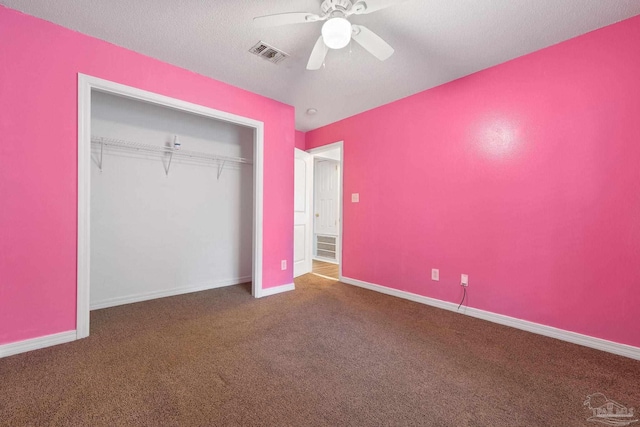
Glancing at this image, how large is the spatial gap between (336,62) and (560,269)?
2.68 metres

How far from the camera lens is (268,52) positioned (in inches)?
97.3

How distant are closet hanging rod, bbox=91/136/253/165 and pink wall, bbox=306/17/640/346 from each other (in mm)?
2096

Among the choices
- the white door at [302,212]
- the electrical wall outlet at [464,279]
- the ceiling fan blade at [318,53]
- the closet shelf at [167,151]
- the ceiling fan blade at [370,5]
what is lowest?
the electrical wall outlet at [464,279]

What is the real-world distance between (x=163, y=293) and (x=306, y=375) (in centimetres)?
241

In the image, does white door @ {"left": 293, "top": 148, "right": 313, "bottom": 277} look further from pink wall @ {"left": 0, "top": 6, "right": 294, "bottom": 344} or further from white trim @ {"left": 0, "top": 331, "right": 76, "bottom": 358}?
white trim @ {"left": 0, "top": 331, "right": 76, "bottom": 358}

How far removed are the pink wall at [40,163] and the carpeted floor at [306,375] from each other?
0.41 metres

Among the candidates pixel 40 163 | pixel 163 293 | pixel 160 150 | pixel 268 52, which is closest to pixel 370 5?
pixel 268 52

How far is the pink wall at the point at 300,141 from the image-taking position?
4800 mm

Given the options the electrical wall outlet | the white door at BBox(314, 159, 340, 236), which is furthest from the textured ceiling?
the white door at BBox(314, 159, 340, 236)

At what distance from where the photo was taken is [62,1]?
6.23 feet

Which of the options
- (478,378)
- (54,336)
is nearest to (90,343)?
(54,336)

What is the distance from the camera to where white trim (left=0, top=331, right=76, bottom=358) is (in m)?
1.96

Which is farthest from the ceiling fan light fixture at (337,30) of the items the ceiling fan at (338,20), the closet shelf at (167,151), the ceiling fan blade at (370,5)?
the closet shelf at (167,151)

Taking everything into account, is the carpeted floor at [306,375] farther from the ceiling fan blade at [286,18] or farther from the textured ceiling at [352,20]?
the textured ceiling at [352,20]
